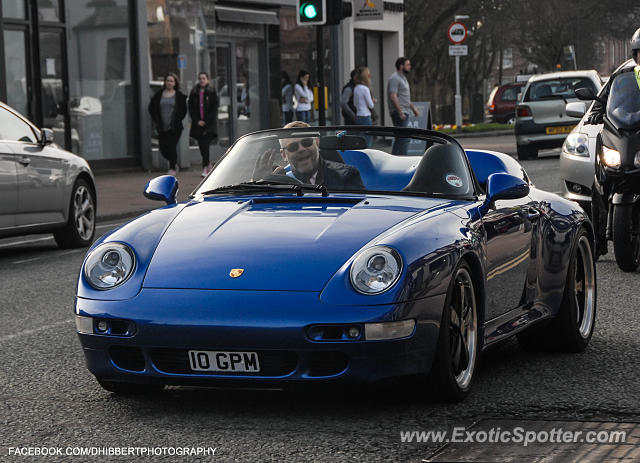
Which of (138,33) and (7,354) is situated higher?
(138,33)

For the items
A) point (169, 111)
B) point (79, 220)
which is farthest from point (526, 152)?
point (79, 220)

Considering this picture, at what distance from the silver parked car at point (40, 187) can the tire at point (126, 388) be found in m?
7.16

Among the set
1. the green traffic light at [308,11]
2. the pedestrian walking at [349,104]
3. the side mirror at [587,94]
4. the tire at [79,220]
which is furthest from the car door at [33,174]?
the pedestrian walking at [349,104]

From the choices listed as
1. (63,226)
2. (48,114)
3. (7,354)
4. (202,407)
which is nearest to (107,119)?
(48,114)

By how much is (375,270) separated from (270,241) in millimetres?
518

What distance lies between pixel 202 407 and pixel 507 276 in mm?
1631

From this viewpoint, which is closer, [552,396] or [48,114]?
[552,396]

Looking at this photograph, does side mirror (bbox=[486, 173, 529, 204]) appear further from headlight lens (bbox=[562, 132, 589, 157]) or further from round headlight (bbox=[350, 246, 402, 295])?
headlight lens (bbox=[562, 132, 589, 157])

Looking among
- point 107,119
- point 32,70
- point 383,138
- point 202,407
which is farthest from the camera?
point 107,119

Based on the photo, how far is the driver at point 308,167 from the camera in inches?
255

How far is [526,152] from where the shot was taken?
29.3 meters

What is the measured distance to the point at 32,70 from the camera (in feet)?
81.0

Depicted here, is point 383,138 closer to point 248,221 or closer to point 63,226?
point 248,221

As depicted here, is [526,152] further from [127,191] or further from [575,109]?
[575,109]
